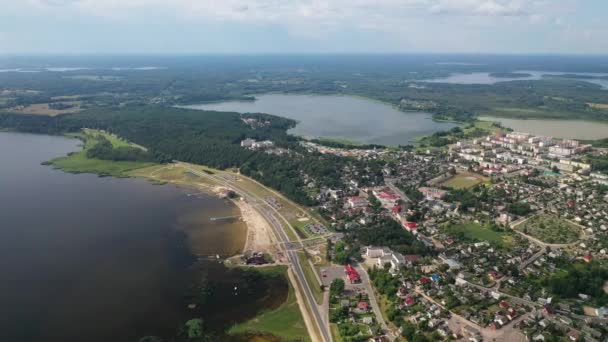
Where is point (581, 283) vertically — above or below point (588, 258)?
above

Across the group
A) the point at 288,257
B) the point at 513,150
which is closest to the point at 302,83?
the point at 513,150

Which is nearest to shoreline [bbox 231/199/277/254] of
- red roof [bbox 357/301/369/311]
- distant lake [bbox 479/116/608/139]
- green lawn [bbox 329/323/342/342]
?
red roof [bbox 357/301/369/311]

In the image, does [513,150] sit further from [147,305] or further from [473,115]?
[147,305]

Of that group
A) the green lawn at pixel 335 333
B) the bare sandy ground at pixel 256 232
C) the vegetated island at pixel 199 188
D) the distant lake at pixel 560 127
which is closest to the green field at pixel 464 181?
the bare sandy ground at pixel 256 232

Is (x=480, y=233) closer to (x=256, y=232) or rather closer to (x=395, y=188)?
(x=395, y=188)

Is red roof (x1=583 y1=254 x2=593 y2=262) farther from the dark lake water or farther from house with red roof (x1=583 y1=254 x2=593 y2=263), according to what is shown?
the dark lake water

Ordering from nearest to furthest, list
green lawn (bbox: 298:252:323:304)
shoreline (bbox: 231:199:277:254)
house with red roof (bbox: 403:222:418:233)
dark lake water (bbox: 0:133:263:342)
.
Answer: dark lake water (bbox: 0:133:263:342)
green lawn (bbox: 298:252:323:304)
shoreline (bbox: 231:199:277:254)
house with red roof (bbox: 403:222:418:233)

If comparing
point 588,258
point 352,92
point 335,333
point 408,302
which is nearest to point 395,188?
point 588,258
